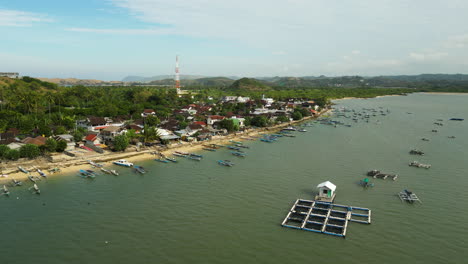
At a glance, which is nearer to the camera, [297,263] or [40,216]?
[297,263]

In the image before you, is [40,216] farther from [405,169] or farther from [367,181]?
[405,169]

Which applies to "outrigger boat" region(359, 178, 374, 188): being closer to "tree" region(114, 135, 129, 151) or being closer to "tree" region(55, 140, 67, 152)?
"tree" region(114, 135, 129, 151)

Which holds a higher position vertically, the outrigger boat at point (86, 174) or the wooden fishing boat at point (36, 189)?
the outrigger boat at point (86, 174)

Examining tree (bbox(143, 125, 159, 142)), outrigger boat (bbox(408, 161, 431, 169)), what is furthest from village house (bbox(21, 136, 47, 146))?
outrigger boat (bbox(408, 161, 431, 169))

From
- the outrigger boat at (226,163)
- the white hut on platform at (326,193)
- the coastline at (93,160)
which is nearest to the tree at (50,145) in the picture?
the coastline at (93,160)

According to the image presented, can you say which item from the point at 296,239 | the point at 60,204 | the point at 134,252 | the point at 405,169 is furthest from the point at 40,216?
the point at 405,169

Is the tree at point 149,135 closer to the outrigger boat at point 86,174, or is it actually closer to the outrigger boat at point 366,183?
the outrigger boat at point 86,174

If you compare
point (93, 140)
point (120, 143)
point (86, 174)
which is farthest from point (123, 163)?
point (93, 140)
